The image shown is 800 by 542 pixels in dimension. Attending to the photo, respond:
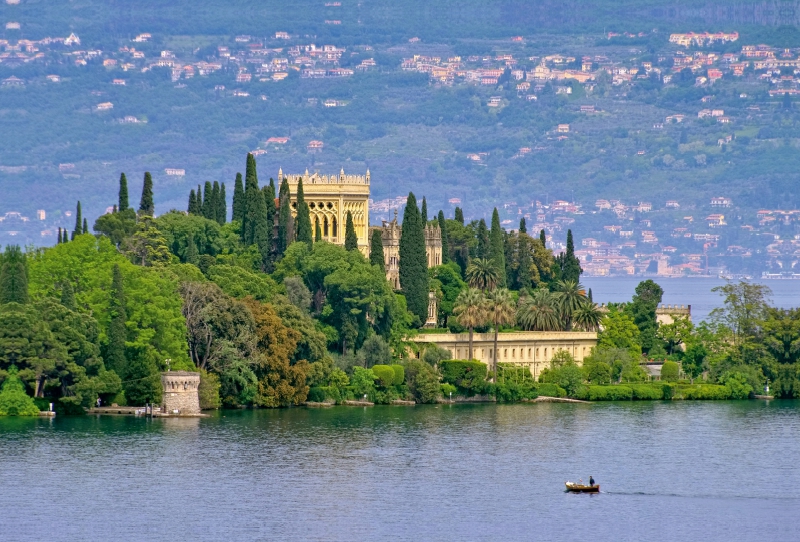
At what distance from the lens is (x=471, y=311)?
5162 inches

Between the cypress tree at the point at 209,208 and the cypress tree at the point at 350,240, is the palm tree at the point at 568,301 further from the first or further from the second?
the cypress tree at the point at 209,208

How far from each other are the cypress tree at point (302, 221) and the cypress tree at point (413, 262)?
5.77m

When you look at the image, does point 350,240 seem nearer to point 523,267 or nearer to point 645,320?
point 645,320

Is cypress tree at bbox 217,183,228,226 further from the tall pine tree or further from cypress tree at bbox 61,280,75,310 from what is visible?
cypress tree at bbox 61,280,75,310

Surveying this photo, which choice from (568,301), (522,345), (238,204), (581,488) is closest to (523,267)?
(568,301)

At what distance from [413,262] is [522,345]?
8.33 meters

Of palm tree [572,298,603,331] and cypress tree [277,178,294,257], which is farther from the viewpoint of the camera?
palm tree [572,298,603,331]

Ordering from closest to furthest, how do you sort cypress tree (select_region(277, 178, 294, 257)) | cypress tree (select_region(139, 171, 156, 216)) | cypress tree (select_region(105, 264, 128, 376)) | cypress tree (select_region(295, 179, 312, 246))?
cypress tree (select_region(105, 264, 128, 376)), cypress tree (select_region(295, 179, 312, 246)), cypress tree (select_region(277, 178, 294, 257)), cypress tree (select_region(139, 171, 156, 216))

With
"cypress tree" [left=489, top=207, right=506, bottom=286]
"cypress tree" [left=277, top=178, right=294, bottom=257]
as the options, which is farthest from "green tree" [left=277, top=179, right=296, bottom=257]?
"cypress tree" [left=489, top=207, right=506, bottom=286]

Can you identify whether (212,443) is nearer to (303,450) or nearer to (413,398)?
(303,450)

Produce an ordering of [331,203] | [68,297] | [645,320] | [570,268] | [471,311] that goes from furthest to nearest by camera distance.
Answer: [570,268]
[331,203]
[645,320]
[471,311]
[68,297]

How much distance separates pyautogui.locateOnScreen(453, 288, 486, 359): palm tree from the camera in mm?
131000

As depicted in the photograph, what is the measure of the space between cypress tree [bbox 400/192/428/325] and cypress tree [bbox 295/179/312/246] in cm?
577

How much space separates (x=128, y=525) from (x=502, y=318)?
5390 centimetres
